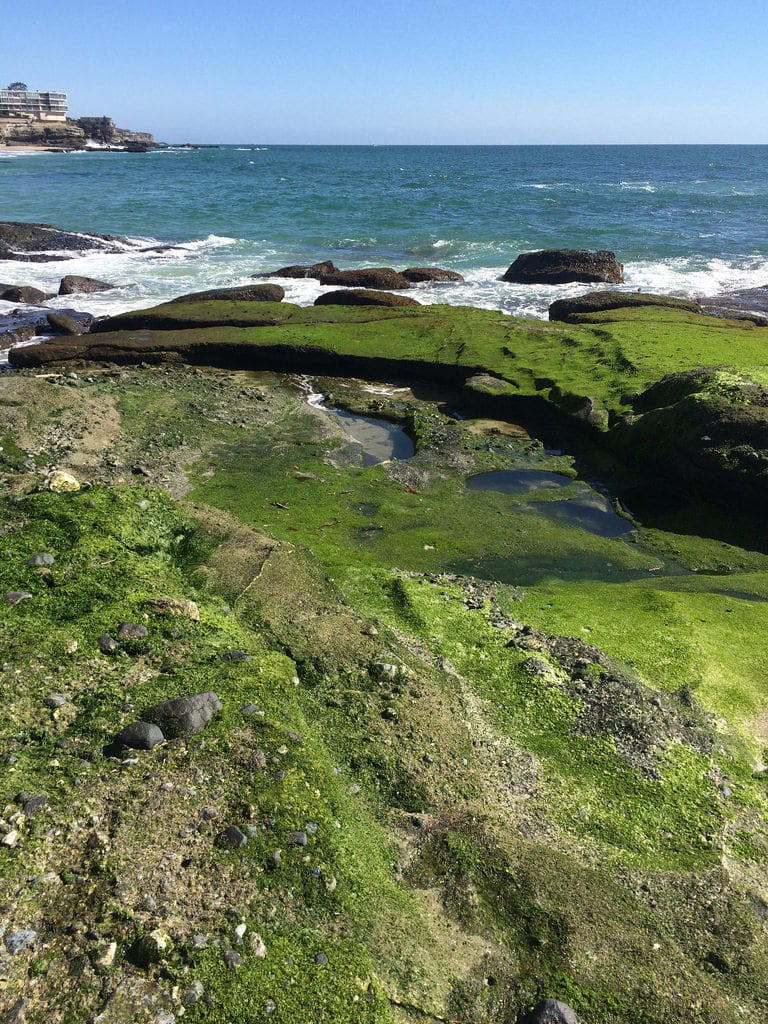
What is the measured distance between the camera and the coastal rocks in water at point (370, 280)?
29719 millimetres

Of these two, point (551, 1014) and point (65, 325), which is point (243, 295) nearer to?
point (65, 325)

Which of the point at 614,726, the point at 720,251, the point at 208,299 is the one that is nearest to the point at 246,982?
the point at 614,726

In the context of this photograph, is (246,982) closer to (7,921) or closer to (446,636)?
(7,921)

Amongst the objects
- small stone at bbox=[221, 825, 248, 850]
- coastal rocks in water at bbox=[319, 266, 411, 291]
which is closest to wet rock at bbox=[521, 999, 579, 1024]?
small stone at bbox=[221, 825, 248, 850]

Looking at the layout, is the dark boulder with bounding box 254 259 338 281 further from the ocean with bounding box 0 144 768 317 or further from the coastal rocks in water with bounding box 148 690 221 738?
the coastal rocks in water with bounding box 148 690 221 738

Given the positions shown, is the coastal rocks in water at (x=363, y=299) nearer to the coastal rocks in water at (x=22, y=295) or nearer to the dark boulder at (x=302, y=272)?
the dark boulder at (x=302, y=272)

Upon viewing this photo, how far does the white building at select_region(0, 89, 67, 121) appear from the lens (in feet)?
455

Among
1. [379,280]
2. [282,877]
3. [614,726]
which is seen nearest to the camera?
[282,877]

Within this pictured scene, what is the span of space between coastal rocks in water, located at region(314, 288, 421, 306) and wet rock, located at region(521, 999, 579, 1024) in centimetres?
2326

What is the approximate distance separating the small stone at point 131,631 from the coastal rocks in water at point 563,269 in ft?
94.7

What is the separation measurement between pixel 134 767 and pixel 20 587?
2.62 meters

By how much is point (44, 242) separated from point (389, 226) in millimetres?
21058

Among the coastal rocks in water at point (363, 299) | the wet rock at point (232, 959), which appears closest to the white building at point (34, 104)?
the coastal rocks in water at point (363, 299)

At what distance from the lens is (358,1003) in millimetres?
3803
